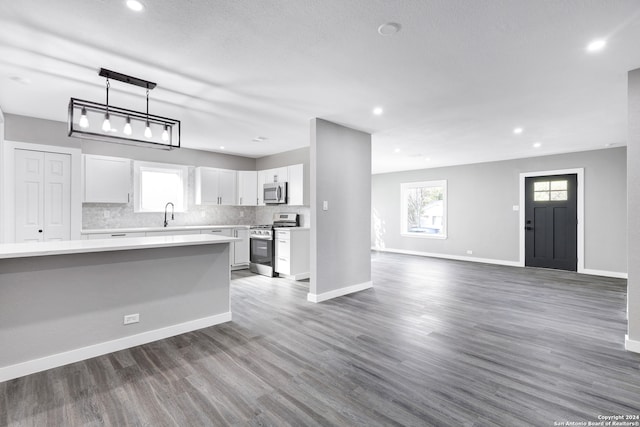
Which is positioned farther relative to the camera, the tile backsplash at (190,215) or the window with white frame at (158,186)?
the window with white frame at (158,186)

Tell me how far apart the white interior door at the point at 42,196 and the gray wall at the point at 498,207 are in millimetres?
7946

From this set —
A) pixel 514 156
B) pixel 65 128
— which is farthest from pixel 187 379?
pixel 514 156

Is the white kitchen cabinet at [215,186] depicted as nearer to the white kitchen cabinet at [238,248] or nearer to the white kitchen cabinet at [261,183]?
the white kitchen cabinet at [261,183]

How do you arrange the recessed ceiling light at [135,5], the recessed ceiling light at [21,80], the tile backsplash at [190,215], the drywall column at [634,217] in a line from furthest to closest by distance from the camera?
the tile backsplash at [190,215], the recessed ceiling light at [21,80], the drywall column at [634,217], the recessed ceiling light at [135,5]

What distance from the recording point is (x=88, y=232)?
15.3 ft

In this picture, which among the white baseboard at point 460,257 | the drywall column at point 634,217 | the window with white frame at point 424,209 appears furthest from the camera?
the window with white frame at point 424,209

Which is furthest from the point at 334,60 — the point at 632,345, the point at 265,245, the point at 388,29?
the point at 265,245

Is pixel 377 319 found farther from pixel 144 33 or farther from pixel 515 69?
pixel 144 33

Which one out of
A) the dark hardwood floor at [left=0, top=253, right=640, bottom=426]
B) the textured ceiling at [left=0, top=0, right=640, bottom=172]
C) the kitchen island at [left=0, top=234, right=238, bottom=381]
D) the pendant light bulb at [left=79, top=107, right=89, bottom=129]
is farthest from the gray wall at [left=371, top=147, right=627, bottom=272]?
the pendant light bulb at [left=79, top=107, right=89, bottom=129]

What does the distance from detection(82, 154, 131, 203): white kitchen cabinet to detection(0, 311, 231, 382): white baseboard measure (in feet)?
10.6

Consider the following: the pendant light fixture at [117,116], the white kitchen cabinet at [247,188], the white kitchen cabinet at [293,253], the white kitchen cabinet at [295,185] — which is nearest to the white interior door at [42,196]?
the pendant light fixture at [117,116]

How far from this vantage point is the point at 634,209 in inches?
111

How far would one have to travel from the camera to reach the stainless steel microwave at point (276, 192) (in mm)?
6434

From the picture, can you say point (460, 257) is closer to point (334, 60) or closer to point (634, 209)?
point (634, 209)
